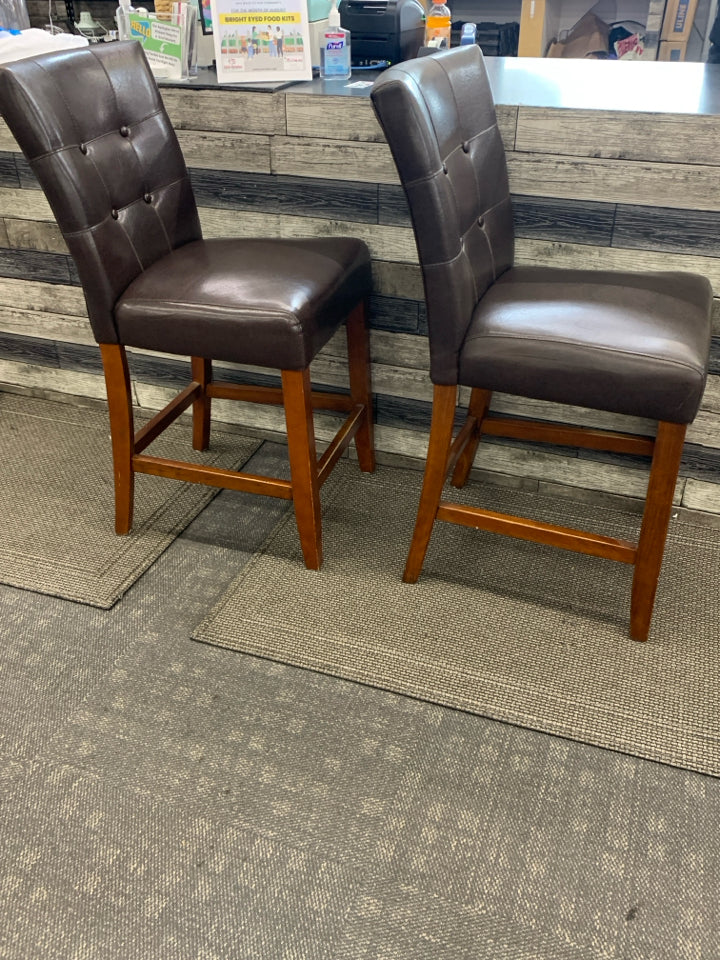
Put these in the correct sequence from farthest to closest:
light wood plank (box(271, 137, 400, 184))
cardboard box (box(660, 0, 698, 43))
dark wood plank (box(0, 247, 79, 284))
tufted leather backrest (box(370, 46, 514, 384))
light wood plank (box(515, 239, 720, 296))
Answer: cardboard box (box(660, 0, 698, 43)) → dark wood plank (box(0, 247, 79, 284)) → light wood plank (box(271, 137, 400, 184)) → light wood plank (box(515, 239, 720, 296)) → tufted leather backrest (box(370, 46, 514, 384))

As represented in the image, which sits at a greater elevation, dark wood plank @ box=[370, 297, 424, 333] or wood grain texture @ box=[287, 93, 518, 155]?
wood grain texture @ box=[287, 93, 518, 155]

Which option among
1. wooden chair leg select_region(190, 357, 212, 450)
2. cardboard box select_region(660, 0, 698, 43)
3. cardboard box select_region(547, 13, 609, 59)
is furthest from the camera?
cardboard box select_region(547, 13, 609, 59)

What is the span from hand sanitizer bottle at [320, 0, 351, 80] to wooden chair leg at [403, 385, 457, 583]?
3.03ft

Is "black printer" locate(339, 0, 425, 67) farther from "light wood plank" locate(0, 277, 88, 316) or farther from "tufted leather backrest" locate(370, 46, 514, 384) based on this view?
"light wood plank" locate(0, 277, 88, 316)

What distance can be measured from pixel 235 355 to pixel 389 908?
39.8 inches

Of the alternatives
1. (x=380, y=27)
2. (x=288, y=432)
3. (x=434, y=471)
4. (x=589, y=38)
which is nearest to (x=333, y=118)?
(x=380, y=27)

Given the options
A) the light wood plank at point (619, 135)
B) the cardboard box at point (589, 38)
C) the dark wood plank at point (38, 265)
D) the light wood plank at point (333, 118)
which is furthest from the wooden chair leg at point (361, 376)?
the cardboard box at point (589, 38)

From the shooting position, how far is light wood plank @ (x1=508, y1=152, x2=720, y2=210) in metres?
1.59

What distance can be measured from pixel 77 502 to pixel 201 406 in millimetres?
413

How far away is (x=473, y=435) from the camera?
6.44ft

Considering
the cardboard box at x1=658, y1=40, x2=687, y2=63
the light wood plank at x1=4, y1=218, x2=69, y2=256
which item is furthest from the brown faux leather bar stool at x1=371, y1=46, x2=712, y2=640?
the cardboard box at x1=658, y1=40, x2=687, y2=63

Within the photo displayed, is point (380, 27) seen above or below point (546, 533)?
above

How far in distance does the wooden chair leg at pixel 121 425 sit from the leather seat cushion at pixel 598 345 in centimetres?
75

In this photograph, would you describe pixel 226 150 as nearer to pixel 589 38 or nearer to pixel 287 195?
pixel 287 195
